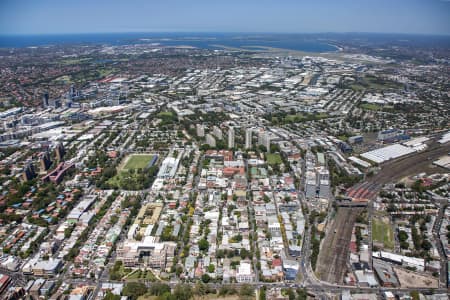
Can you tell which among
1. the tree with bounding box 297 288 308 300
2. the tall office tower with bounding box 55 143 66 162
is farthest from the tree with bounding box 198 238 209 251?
the tall office tower with bounding box 55 143 66 162

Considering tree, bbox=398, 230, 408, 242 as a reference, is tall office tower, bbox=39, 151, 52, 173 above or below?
above

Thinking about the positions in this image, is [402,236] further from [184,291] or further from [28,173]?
[28,173]

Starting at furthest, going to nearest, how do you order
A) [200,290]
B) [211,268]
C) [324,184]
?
1. [324,184]
2. [211,268]
3. [200,290]

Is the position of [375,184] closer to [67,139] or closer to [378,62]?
[67,139]

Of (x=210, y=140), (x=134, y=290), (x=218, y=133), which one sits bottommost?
(x=134, y=290)

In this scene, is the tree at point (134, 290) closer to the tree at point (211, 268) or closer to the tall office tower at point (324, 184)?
the tree at point (211, 268)

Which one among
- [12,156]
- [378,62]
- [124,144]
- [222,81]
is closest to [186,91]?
[222,81]

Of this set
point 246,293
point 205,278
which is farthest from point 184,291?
point 246,293

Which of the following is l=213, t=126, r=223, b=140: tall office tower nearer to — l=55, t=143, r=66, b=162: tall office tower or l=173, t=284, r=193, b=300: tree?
l=55, t=143, r=66, b=162: tall office tower

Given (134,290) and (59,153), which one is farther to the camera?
(59,153)
